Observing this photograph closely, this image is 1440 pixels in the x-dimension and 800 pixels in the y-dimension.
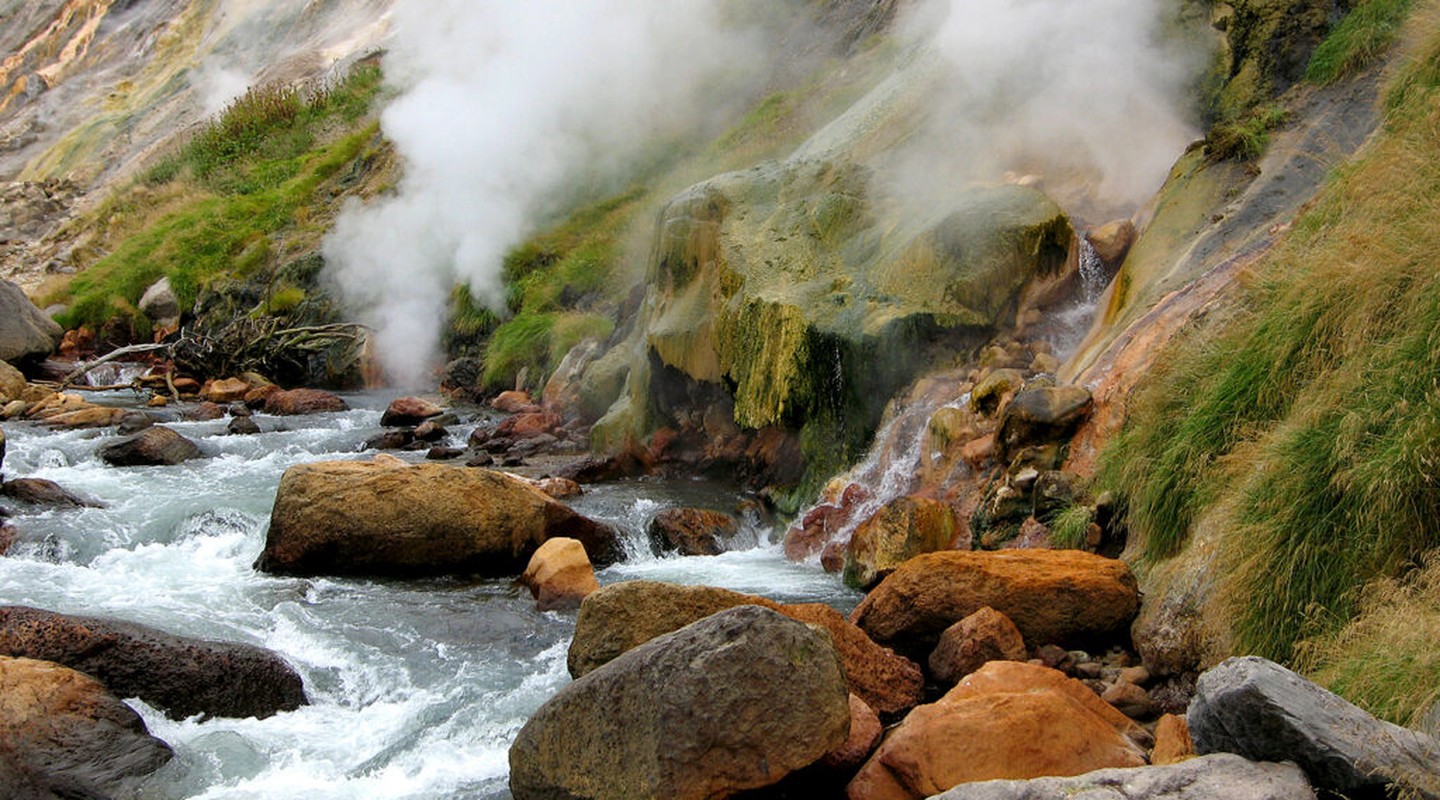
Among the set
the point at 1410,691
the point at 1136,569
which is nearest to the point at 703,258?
the point at 1136,569

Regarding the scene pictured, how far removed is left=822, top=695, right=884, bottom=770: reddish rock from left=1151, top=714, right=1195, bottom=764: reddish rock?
100 centimetres

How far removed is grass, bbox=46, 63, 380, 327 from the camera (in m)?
23.5

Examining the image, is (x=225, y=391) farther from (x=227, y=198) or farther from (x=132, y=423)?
(x=227, y=198)

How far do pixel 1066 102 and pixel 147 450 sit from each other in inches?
383

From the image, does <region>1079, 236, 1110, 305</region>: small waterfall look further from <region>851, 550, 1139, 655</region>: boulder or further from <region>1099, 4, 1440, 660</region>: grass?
<region>851, 550, 1139, 655</region>: boulder

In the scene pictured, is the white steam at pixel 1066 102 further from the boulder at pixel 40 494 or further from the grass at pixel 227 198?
the grass at pixel 227 198

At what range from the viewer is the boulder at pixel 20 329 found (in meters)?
18.5

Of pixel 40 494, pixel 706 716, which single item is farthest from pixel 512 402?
pixel 706 716

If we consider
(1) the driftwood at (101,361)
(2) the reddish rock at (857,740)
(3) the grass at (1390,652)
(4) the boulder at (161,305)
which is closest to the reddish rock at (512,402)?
(1) the driftwood at (101,361)

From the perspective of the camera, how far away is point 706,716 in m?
4.07

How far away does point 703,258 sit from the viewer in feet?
41.8

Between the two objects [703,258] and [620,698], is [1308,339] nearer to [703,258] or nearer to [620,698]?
[620,698]

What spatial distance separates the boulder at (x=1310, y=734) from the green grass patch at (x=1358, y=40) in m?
7.21

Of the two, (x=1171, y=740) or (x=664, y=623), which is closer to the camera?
(x=1171, y=740)
